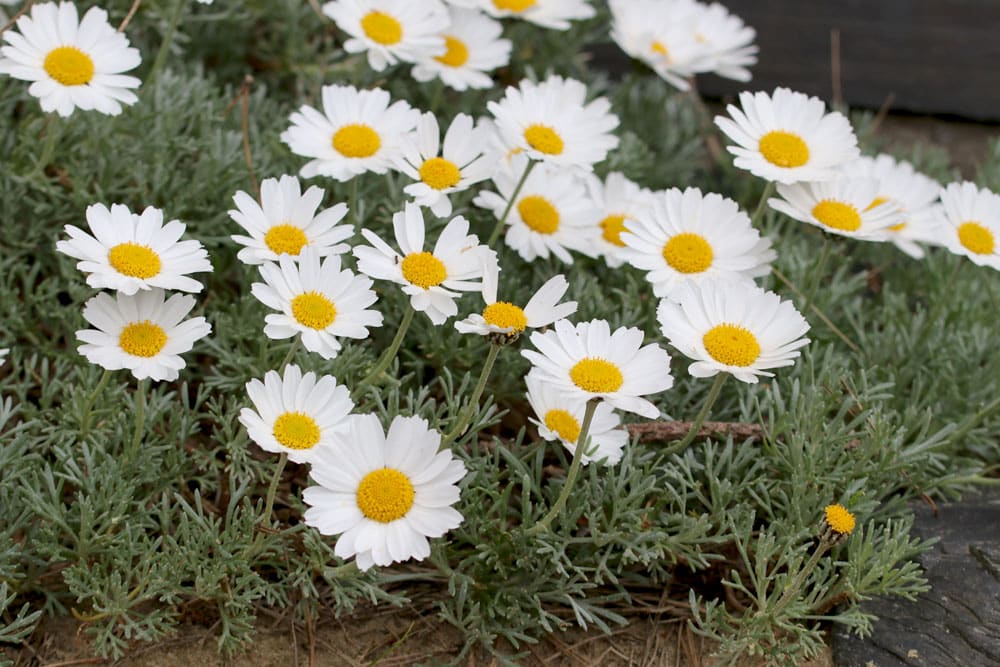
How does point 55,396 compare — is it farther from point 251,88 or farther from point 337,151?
point 251,88

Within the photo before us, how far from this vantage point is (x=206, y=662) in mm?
1926

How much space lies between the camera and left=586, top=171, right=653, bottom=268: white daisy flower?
2.47m

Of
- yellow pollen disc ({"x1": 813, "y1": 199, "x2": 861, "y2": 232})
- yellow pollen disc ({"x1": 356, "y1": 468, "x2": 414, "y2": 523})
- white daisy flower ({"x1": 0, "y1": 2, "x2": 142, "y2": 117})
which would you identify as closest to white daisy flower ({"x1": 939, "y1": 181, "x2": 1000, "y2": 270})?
yellow pollen disc ({"x1": 813, "y1": 199, "x2": 861, "y2": 232})

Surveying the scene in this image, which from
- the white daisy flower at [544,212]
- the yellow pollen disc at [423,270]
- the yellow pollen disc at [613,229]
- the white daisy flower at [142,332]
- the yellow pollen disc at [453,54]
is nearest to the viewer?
the white daisy flower at [142,332]

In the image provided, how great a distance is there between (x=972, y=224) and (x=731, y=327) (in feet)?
2.55

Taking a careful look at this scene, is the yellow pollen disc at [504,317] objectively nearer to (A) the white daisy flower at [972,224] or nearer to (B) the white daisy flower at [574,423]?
(B) the white daisy flower at [574,423]

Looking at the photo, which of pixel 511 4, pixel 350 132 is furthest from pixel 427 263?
pixel 511 4

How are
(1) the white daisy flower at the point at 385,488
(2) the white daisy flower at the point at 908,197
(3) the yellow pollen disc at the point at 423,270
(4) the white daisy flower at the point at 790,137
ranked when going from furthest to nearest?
(2) the white daisy flower at the point at 908,197 < (4) the white daisy flower at the point at 790,137 < (3) the yellow pollen disc at the point at 423,270 < (1) the white daisy flower at the point at 385,488

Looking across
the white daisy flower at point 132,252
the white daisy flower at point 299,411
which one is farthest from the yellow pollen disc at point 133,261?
the white daisy flower at point 299,411

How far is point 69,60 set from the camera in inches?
84.9

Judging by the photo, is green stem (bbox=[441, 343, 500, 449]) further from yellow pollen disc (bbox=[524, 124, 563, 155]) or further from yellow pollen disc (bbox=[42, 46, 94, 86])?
yellow pollen disc (bbox=[42, 46, 94, 86])

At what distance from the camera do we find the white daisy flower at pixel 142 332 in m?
1.74

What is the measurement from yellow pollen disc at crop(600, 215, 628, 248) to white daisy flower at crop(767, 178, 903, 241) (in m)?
0.39

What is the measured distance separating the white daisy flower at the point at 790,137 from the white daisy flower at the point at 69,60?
1190 mm
